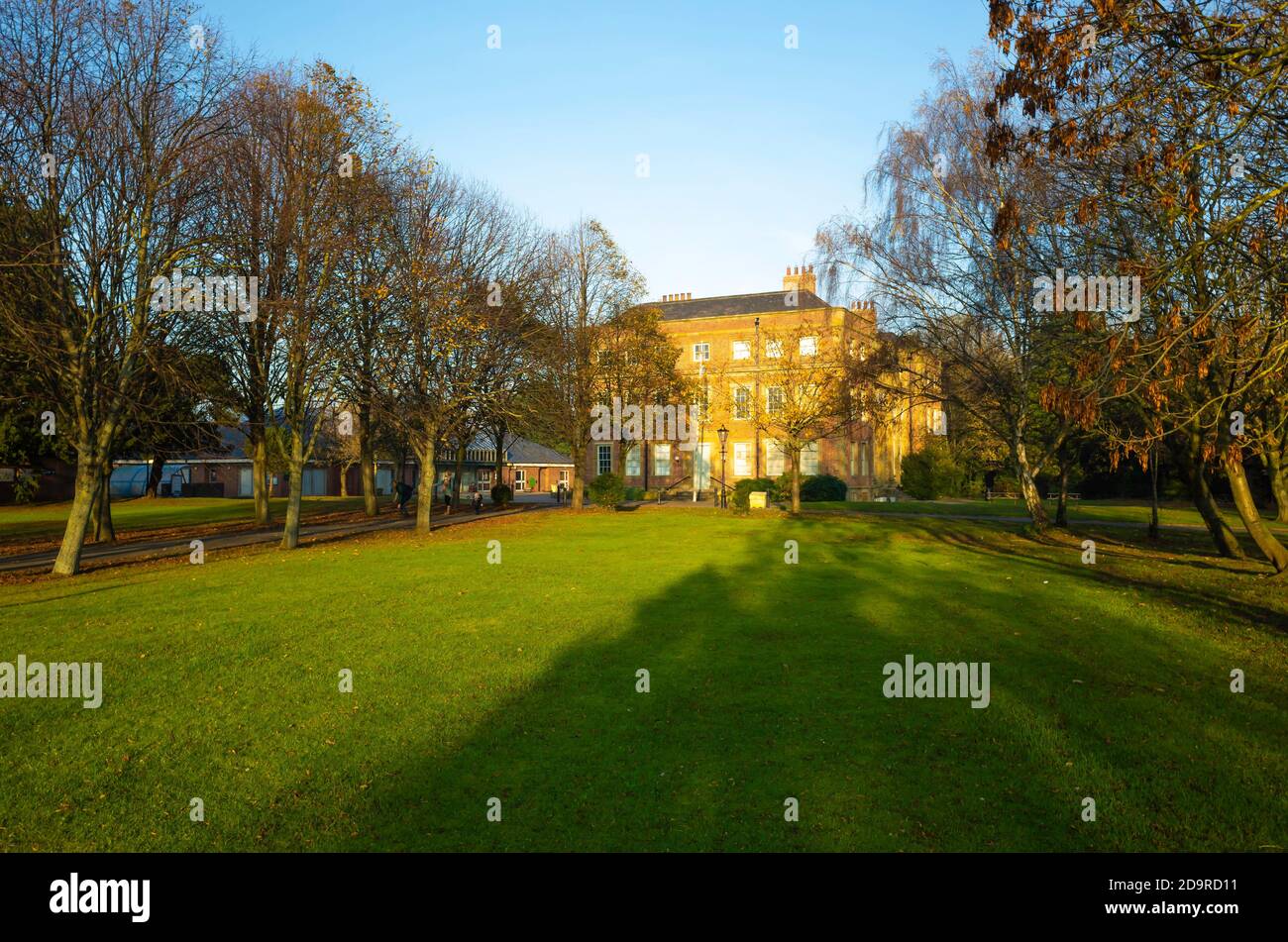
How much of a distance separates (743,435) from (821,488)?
33.5ft

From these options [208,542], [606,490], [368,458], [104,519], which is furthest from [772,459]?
[104,519]

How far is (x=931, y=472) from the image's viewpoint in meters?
53.7

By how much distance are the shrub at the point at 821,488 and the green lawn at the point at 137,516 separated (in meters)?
27.4

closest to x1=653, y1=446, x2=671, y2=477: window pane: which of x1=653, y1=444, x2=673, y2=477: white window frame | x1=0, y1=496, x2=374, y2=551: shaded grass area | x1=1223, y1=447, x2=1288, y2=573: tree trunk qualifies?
x1=653, y1=444, x2=673, y2=477: white window frame

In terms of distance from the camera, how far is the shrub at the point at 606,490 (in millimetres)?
41562

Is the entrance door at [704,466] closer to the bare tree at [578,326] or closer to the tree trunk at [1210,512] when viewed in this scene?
the bare tree at [578,326]

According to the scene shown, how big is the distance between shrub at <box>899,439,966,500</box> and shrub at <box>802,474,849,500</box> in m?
7.05

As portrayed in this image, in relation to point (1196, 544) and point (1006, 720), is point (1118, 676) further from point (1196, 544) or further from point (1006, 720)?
point (1196, 544)

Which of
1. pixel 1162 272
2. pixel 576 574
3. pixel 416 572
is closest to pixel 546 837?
pixel 1162 272

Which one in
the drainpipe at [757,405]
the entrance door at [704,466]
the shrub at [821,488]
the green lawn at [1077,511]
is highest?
the drainpipe at [757,405]

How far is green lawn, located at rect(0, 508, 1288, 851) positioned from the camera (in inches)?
237

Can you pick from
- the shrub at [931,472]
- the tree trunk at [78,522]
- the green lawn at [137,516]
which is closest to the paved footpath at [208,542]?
the tree trunk at [78,522]

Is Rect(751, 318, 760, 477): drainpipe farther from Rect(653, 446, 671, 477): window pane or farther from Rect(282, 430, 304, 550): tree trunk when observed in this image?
Rect(282, 430, 304, 550): tree trunk

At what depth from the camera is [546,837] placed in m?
5.75
